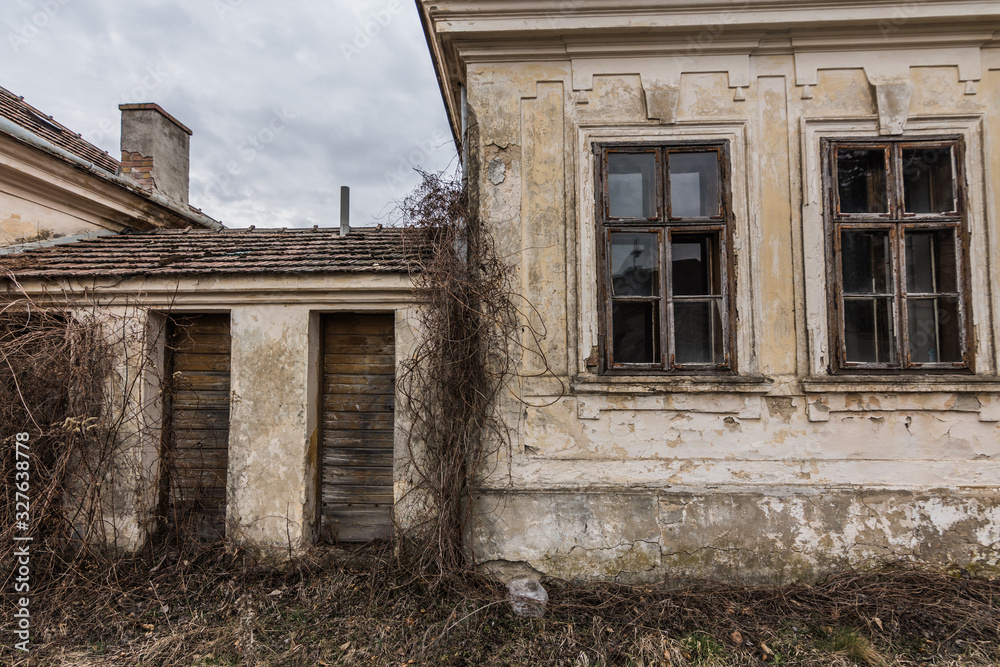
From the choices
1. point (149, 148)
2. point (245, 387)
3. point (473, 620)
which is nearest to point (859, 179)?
point (473, 620)

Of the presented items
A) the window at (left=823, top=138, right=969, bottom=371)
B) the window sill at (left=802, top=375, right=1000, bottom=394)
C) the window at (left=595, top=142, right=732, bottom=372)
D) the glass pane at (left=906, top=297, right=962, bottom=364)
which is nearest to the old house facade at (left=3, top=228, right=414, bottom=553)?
the window at (left=595, top=142, right=732, bottom=372)

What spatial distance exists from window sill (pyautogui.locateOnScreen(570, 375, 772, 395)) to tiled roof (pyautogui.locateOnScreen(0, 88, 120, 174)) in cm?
677

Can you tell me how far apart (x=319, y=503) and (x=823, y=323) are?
14.9 feet

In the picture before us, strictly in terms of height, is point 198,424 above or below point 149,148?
below

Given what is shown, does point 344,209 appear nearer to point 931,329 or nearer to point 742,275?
point 742,275

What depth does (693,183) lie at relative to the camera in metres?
4.27

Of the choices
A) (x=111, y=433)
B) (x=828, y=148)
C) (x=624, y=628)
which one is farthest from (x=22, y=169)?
(x=828, y=148)

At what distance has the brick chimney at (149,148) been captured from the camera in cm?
762

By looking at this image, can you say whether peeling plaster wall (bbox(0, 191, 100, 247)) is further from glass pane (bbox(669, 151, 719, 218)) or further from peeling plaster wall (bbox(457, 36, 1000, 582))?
glass pane (bbox(669, 151, 719, 218))

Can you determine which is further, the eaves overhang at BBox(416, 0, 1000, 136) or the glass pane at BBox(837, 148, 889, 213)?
the glass pane at BBox(837, 148, 889, 213)

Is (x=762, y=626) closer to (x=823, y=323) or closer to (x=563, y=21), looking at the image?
(x=823, y=323)

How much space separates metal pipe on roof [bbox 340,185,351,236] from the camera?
5777 millimetres

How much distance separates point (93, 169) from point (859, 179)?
25.9 feet

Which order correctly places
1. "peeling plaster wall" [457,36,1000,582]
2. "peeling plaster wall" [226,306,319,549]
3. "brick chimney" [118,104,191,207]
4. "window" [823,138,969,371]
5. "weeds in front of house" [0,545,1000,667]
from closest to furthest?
1. "weeds in front of house" [0,545,1000,667]
2. "peeling plaster wall" [457,36,1000,582]
3. "window" [823,138,969,371]
4. "peeling plaster wall" [226,306,319,549]
5. "brick chimney" [118,104,191,207]
